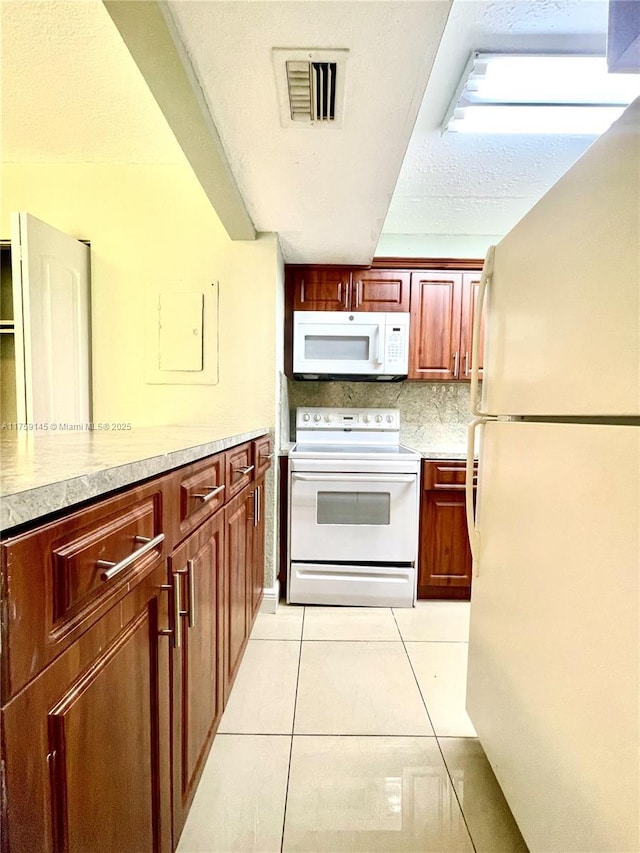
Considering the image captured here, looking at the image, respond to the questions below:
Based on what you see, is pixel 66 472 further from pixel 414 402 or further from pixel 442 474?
pixel 414 402

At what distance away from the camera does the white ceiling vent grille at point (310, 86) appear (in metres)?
1.03

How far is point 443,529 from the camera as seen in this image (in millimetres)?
2311

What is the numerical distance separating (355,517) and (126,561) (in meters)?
1.76

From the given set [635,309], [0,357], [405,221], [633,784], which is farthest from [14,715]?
[405,221]

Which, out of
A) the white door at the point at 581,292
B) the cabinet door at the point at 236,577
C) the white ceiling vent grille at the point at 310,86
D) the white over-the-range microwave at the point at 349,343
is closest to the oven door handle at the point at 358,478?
the cabinet door at the point at 236,577

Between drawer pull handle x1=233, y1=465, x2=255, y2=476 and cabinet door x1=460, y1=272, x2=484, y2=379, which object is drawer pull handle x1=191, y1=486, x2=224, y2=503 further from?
cabinet door x1=460, y1=272, x2=484, y2=379

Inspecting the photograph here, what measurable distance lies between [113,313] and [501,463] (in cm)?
205

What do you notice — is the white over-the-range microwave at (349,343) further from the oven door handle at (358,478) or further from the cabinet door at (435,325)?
the oven door handle at (358,478)

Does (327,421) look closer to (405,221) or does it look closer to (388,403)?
(388,403)

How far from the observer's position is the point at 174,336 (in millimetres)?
2143

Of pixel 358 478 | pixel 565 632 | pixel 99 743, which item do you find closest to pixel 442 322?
pixel 358 478

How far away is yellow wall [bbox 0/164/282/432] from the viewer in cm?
207

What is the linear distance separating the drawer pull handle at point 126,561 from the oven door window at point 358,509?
5.12 ft

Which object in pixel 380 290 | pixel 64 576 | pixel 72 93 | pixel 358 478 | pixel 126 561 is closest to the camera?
pixel 64 576
